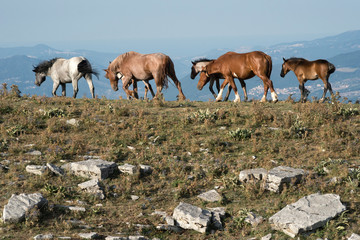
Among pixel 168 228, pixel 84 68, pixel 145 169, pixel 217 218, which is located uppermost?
pixel 84 68

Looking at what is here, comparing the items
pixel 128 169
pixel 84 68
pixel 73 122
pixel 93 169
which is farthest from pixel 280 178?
pixel 84 68

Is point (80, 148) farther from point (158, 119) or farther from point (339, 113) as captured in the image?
point (339, 113)

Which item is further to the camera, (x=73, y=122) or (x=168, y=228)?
(x=73, y=122)

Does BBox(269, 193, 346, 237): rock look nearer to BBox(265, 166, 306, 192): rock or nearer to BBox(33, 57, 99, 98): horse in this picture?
BBox(265, 166, 306, 192): rock

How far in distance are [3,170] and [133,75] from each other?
12803 millimetres

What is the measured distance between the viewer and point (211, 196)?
8688 millimetres

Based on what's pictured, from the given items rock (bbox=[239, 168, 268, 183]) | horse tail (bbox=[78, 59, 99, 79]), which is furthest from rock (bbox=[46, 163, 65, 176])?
horse tail (bbox=[78, 59, 99, 79])

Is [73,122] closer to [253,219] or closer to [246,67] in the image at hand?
[253,219]

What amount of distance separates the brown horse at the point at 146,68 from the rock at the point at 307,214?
1227 cm

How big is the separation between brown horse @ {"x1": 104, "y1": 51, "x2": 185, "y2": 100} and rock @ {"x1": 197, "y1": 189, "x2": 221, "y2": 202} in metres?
11.0

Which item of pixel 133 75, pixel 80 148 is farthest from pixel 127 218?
pixel 133 75

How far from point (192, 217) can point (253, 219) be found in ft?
4.28

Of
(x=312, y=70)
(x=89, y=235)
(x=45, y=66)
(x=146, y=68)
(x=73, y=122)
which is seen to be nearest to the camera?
(x=89, y=235)

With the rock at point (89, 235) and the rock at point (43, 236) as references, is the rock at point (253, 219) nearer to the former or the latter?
the rock at point (89, 235)
